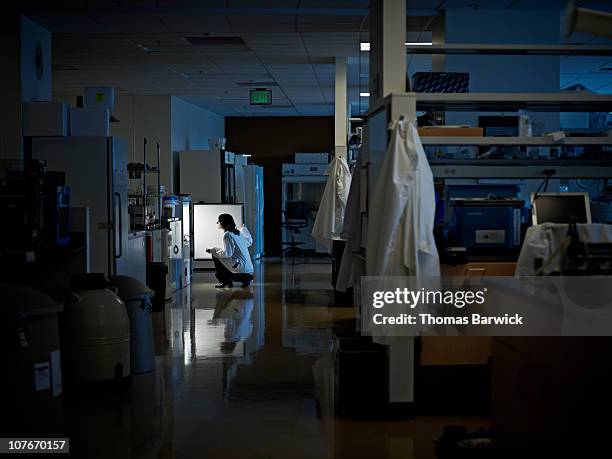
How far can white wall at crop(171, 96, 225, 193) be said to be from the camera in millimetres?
15469

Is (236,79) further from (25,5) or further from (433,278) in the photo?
(433,278)

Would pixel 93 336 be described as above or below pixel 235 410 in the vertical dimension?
above

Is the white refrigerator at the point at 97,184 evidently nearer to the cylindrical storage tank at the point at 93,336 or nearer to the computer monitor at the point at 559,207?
the cylindrical storage tank at the point at 93,336

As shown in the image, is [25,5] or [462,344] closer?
[462,344]

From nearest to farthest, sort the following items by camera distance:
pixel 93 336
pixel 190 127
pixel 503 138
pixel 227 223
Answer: pixel 503 138, pixel 93 336, pixel 227 223, pixel 190 127

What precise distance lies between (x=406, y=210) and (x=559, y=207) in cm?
107

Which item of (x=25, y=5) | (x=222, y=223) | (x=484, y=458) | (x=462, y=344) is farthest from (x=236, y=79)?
(x=484, y=458)

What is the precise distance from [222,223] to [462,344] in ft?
25.4

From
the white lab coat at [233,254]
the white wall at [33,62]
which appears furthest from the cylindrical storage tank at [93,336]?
the white lab coat at [233,254]

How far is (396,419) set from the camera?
504cm

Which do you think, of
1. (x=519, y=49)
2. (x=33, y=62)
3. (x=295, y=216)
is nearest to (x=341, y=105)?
(x=33, y=62)

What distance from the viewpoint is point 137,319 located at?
6.20 meters

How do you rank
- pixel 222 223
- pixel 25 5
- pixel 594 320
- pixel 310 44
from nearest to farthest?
pixel 594 320 < pixel 25 5 < pixel 310 44 < pixel 222 223

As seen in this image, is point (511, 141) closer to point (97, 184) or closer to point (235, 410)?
point (235, 410)
